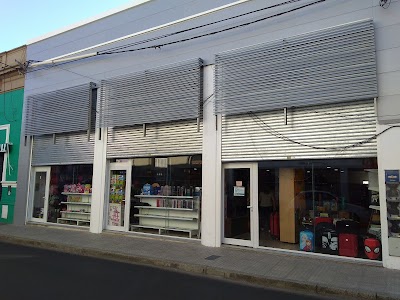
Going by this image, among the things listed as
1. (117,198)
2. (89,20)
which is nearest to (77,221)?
(117,198)

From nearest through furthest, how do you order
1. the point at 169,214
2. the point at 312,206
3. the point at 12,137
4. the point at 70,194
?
the point at 312,206 < the point at 169,214 < the point at 70,194 < the point at 12,137

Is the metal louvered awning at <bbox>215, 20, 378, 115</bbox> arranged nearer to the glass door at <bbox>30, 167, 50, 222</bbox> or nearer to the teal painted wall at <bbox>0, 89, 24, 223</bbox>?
the glass door at <bbox>30, 167, 50, 222</bbox>

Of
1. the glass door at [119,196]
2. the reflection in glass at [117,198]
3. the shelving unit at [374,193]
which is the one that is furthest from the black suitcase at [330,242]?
the reflection in glass at [117,198]

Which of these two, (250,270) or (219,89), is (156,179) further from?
(250,270)

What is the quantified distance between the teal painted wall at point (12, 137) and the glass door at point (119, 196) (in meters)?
5.48

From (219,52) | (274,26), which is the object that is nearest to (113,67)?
(219,52)

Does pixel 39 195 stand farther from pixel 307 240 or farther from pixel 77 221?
pixel 307 240

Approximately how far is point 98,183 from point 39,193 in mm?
3892

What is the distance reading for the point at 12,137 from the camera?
1536 centimetres

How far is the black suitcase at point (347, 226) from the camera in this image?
820 cm

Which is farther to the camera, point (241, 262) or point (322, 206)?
Result: point (322, 206)

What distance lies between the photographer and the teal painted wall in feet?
49.0

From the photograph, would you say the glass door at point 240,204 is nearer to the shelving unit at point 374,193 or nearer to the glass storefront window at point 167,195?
the glass storefront window at point 167,195

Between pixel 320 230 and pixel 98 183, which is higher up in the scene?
pixel 98 183
